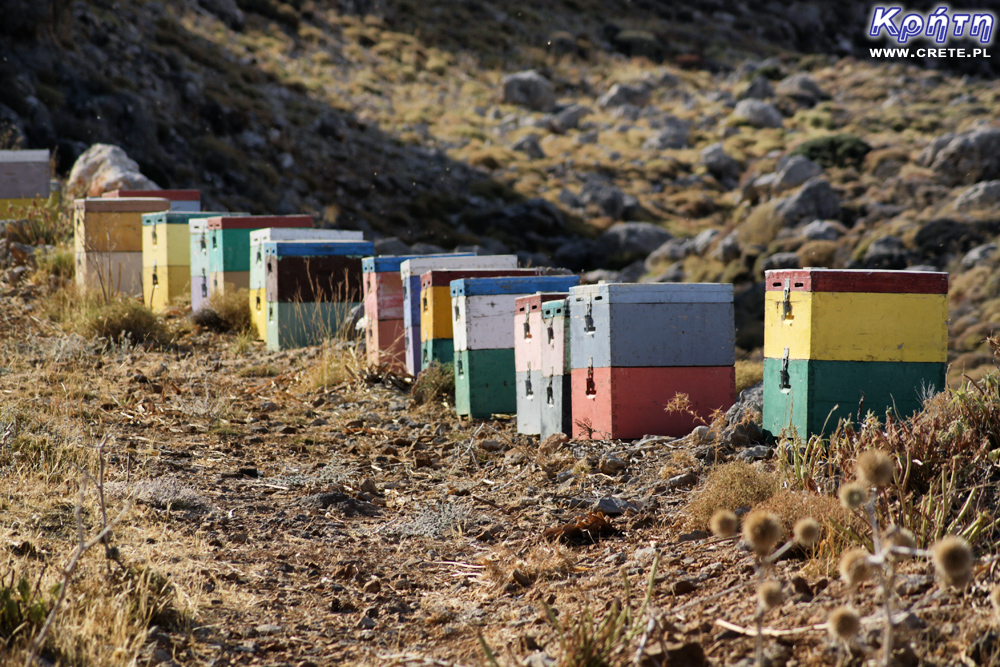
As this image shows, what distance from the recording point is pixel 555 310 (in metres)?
7.34

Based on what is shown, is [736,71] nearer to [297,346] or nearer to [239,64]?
[239,64]

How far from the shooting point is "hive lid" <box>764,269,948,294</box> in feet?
19.2

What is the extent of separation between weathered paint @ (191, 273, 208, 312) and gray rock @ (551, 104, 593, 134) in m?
33.4

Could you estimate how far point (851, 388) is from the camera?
5.91m

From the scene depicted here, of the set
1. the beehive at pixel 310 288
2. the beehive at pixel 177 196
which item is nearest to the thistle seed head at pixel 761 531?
the beehive at pixel 310 288

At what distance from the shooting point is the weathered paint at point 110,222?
41.6 feet

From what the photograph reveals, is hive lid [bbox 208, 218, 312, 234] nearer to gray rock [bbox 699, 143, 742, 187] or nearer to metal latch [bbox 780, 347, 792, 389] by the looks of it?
metal latch [bbox 780, 347, 792, 389]

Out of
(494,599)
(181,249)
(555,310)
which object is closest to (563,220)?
(181,249)

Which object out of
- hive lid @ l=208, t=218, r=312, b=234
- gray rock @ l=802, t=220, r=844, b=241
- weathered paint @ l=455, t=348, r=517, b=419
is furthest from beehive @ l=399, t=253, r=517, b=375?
gray rock @ l=802, t=220, r=844, b=241

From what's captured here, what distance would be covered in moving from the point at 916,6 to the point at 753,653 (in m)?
68.9

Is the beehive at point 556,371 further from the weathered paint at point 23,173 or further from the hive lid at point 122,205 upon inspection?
the weathered paint at point 23,173

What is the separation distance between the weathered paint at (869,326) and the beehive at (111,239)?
31.2ft

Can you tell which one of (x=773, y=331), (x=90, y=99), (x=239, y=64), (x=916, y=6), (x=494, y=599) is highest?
(x=916, y=6)

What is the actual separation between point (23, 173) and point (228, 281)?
13.8 ft
